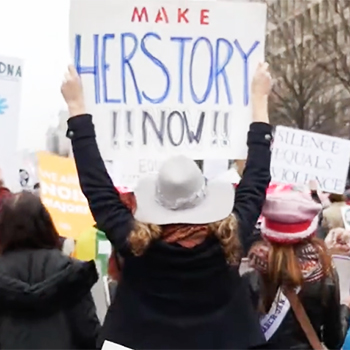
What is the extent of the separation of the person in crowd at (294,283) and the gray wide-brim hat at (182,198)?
2.21ft

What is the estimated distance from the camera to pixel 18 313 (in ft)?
14.3

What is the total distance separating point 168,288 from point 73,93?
825mm

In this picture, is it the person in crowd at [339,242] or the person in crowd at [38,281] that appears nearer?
the person in crowd at [38,281]

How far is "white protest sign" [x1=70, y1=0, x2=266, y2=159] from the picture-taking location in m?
3.99

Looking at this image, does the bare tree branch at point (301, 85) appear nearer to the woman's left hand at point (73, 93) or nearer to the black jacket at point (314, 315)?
the black jacket at point (314, 315)

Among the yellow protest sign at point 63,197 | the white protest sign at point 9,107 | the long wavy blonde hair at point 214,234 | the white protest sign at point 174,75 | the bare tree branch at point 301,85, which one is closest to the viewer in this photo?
the long wavy blonde hair at point 214,234

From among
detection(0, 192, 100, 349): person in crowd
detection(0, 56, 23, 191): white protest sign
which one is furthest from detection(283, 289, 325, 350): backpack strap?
detection(0, 56, 23, 191): white protest sign

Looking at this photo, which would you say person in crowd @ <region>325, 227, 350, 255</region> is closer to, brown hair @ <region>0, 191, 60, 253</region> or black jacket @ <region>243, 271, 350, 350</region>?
black jacket @ <region>243, 271, 350, 350</region>

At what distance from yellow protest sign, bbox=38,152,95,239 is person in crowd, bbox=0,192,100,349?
7.79ft

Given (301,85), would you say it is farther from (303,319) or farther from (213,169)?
(303,319)

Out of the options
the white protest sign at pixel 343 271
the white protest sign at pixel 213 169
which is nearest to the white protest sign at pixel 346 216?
the white protest sign at pixel 213 169

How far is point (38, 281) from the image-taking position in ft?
14.1

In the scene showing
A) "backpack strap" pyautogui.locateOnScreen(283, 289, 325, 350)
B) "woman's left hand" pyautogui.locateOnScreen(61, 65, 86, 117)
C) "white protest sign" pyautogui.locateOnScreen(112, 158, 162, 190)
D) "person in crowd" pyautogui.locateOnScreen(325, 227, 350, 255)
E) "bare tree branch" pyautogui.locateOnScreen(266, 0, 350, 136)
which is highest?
"bare tree branch" pyautogui.locateOnScreen(266, 0, 350, 136)

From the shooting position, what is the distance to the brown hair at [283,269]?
13.3 feet
